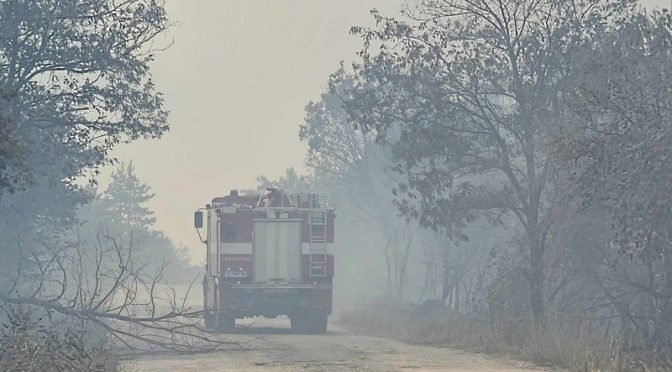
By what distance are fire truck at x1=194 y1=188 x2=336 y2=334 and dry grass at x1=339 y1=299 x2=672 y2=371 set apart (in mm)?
2691

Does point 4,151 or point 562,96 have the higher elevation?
point 562,96

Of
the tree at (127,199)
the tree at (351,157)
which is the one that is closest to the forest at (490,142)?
the tree at (351,157)

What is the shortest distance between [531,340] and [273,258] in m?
10.8

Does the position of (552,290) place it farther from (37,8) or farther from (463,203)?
(37,8)

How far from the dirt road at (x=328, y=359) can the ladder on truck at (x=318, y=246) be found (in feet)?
15.0

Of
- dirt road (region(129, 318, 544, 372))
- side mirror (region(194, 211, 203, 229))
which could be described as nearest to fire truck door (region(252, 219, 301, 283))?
side mirror (region(194, 211, 203, 229))

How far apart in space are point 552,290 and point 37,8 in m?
14.2

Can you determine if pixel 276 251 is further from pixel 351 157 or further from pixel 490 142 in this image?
pixel 351 157

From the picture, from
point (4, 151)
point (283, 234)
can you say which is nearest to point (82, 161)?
point (283, 234)

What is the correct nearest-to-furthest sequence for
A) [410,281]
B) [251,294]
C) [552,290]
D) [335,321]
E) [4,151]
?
1. [4,151]
2. [552,290]
3. [251,294]
4. [335,321]
5. [410,281]

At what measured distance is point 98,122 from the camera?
2380cm

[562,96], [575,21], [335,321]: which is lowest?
[335,321]

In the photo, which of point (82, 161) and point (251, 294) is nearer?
point (82, 161)

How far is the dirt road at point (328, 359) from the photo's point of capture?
737 inches
